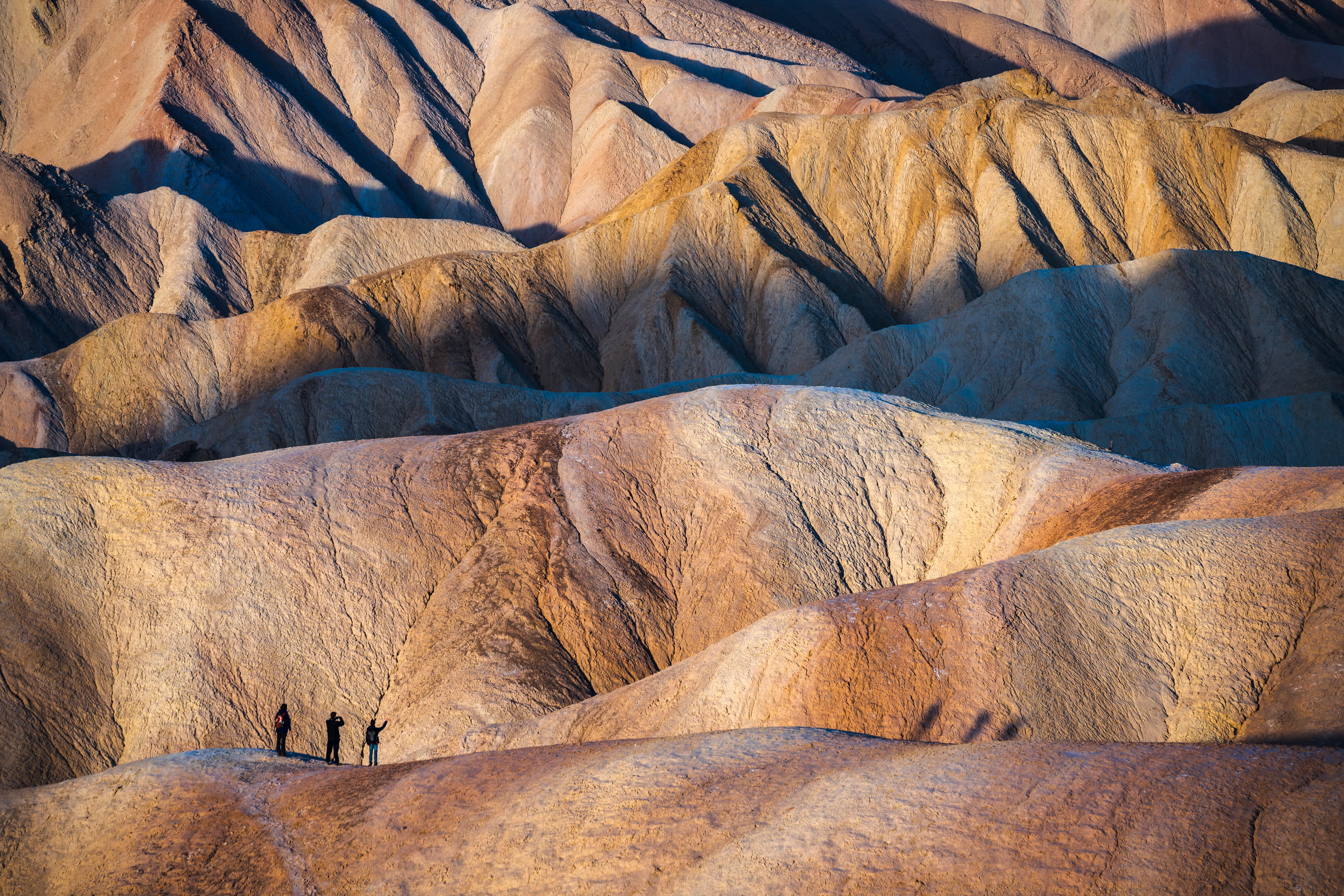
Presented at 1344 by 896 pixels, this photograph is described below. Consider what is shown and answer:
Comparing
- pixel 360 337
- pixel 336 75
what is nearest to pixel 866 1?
pixel 336 75

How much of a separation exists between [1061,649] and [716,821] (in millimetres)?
8594

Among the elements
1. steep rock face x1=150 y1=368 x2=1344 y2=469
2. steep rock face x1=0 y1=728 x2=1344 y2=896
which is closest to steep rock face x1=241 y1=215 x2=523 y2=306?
steep rock face x1=150 y1=368 x2=1344 y2=469

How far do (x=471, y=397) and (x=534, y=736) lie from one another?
27.1m

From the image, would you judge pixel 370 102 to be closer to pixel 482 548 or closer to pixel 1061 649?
pixel 482 548

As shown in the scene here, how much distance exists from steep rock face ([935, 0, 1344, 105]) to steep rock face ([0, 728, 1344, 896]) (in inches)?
4037

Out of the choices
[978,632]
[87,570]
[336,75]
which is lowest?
[978,632]

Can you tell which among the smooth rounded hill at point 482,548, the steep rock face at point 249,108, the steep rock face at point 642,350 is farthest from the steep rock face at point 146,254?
the smooth rounded hill at point 482,548

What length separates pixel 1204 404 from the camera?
1634 inches

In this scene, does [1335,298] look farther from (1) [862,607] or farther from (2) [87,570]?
(2) [87,570]

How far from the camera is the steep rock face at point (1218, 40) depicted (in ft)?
356

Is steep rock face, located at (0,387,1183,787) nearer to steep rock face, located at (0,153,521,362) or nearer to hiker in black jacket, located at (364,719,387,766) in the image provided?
hiker in black jacket, located at (364,719,387,766)

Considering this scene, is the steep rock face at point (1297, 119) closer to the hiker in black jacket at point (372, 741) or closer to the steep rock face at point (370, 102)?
the steep rock face at point (370, 102)

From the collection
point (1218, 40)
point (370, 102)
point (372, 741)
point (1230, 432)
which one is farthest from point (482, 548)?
point (1218, 40)

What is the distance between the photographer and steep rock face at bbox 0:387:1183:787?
2405cm
